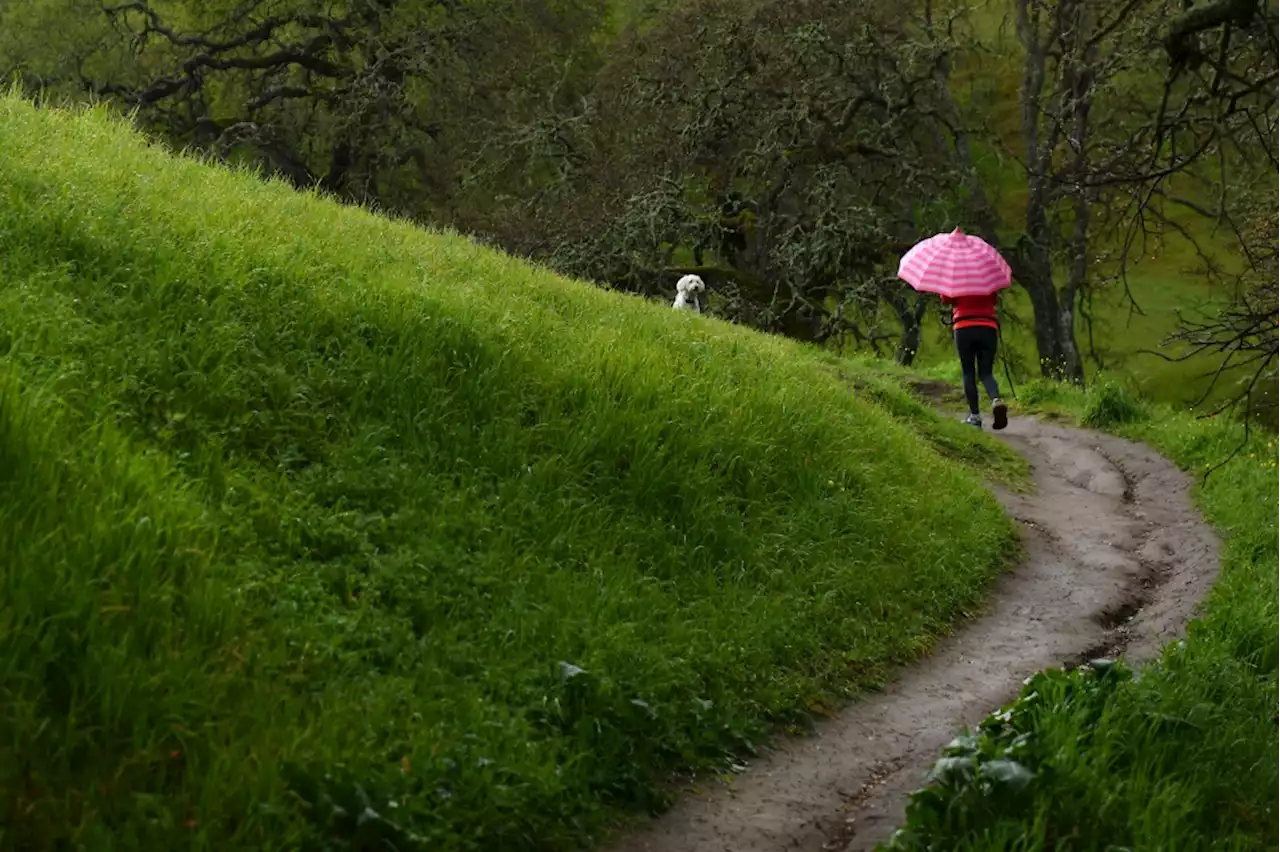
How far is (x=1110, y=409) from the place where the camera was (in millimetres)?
16406

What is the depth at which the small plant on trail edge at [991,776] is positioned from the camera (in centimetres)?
439

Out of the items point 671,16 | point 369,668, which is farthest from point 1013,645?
point 671,16

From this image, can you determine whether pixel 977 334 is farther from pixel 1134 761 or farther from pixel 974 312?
pixel 1134 761

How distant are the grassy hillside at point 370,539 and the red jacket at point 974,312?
5.06m

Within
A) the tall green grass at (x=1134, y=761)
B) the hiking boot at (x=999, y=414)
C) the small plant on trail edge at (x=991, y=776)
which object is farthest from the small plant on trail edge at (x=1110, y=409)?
the small plant on trail edge at (x=991, y=776)

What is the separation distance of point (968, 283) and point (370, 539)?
9.90 m

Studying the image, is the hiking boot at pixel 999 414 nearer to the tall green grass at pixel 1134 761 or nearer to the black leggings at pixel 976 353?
the black leggings at pixel 976 353

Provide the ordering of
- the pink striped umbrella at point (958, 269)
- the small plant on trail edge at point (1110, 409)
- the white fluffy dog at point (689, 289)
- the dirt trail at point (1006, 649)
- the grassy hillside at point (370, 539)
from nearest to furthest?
the grassy hillside at point (370, 539), the dirt trail at point (1006, 649), the pink striped umbrella at point (958, 269), the small plant on trail edge at point (1110, 409), the white fluffy dog at point (689, 289)

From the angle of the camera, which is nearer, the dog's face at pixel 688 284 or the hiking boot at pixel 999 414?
the hiking boot at pixel 999 414

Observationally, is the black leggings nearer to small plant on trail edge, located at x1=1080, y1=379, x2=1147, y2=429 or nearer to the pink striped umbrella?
the pink striped umbrella

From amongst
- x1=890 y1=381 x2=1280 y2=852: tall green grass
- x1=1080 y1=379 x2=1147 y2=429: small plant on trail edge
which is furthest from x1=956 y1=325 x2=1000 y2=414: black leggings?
x1=890 y1=381 x2=1280 y2=852: tall green grass

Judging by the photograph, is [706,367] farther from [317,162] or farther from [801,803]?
[317,162]

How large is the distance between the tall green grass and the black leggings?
6.98 metres

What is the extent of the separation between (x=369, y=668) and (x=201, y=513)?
979mm
